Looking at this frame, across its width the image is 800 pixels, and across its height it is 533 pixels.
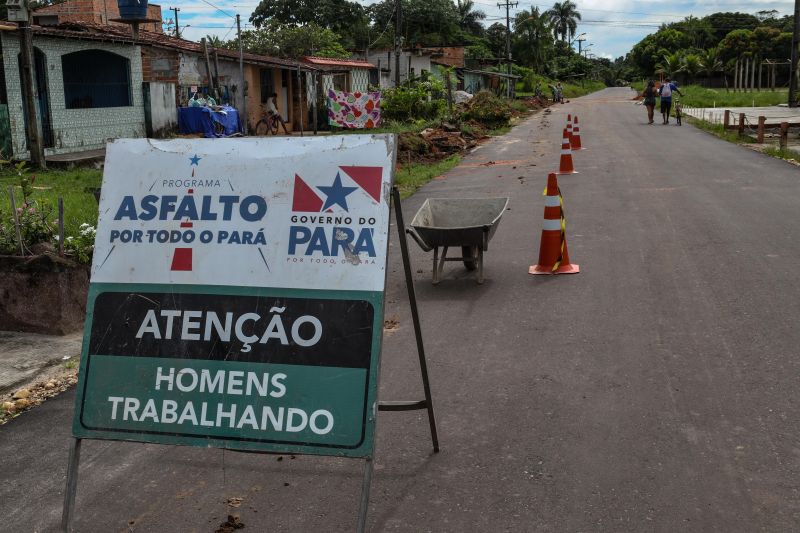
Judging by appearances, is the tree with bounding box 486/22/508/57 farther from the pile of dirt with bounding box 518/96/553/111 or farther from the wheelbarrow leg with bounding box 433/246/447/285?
the wheelbarrow leg with bounding box 433/246/447/285

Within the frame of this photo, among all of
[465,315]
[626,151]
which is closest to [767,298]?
[465,315]

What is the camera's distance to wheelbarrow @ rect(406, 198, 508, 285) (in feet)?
27.9

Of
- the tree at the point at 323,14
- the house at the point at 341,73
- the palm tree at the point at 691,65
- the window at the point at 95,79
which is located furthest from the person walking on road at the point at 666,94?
the palm tree at the point at 691,65

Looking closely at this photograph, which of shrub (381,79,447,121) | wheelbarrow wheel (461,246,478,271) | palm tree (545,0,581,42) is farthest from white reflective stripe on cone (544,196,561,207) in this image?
palm tree (545,0,581,42)

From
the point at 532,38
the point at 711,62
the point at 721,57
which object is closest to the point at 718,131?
the point at 711,62

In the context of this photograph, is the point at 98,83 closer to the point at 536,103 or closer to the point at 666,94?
the point at 666,94

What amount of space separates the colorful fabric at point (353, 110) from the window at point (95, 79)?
11429mm

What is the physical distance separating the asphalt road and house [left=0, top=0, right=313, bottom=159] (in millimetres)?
13212

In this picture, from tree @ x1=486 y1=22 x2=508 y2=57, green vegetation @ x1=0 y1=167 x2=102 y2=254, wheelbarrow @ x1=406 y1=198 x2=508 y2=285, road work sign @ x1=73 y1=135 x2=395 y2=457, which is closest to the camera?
road work sign @ x1=73 y1=135 x2=395 y2=457

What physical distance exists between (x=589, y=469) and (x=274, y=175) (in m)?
2.29

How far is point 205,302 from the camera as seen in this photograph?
13.2 feet

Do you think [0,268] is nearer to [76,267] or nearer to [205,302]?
[76,267]

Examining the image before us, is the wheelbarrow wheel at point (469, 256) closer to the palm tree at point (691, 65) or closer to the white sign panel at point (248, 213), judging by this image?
the white sign panel at point (248, 213)

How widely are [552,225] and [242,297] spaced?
225 inches
